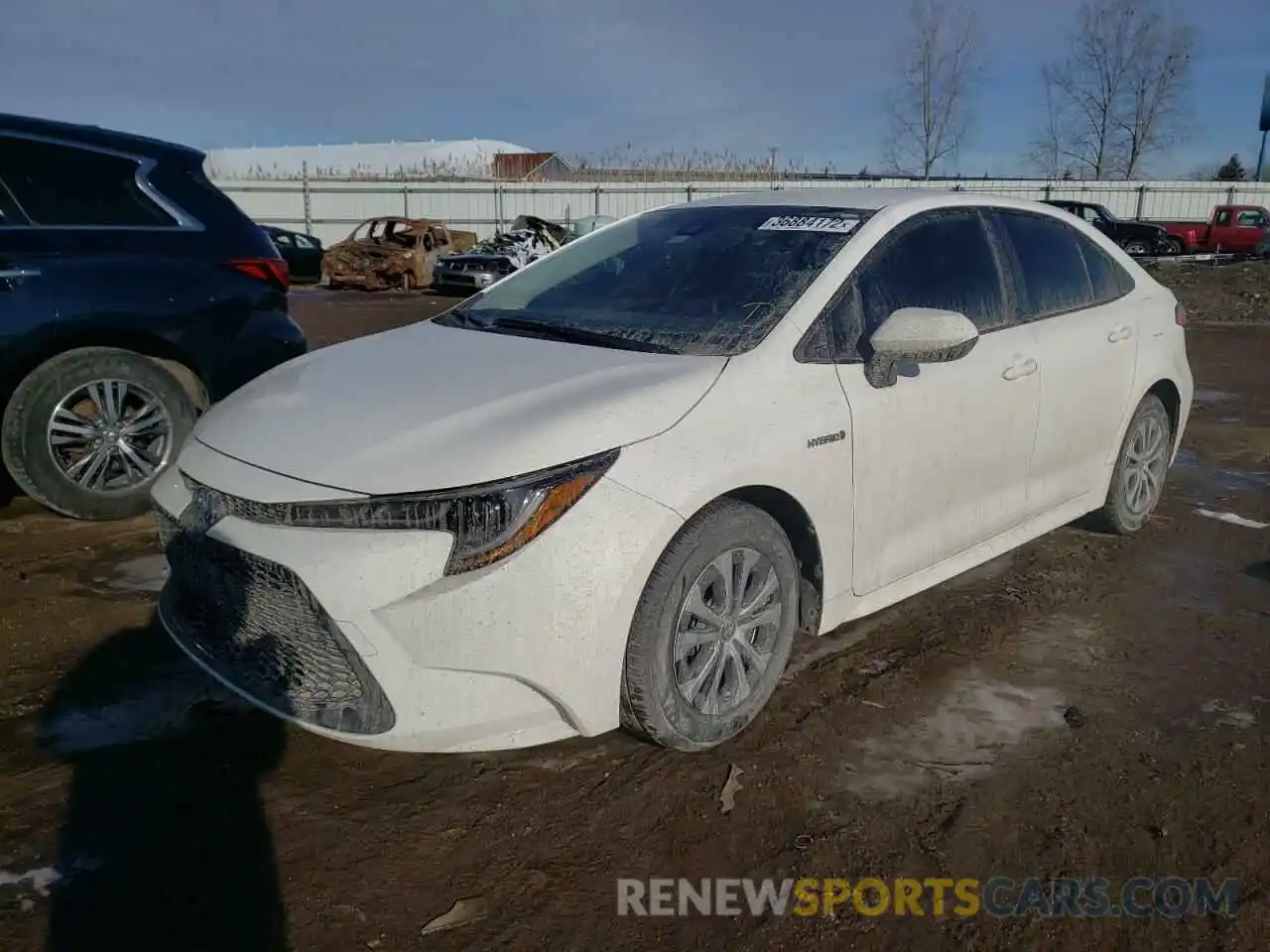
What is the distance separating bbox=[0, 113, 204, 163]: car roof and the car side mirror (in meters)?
3.78

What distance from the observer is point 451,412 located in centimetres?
271

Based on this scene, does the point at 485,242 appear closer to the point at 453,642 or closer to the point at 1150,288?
the point at 1150,288

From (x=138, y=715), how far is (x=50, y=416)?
2090mm

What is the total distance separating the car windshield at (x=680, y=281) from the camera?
3193 millimetres

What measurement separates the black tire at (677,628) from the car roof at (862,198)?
1402 millimetres

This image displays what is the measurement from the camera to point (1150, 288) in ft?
15.7

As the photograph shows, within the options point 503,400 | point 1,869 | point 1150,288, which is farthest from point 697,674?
point 1150,288

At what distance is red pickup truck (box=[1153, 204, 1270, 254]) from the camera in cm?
2809

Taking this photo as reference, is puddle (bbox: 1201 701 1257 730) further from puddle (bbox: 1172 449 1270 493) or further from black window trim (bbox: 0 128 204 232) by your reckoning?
black window trim (bbox: 0 128 204 232)

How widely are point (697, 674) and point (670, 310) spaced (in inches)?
48.7

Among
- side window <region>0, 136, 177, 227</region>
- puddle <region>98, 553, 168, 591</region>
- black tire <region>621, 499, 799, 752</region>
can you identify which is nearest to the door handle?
black tire <region>621, 499, 799, 752</region>

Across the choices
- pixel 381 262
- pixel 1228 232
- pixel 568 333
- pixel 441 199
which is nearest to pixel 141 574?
pixel 568 333

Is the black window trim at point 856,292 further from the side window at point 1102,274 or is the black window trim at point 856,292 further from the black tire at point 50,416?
the black tire at point 50,416

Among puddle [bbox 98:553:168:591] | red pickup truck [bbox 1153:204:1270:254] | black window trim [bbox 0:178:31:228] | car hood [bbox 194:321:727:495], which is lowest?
puddle [bbox 98:553:168:591]
